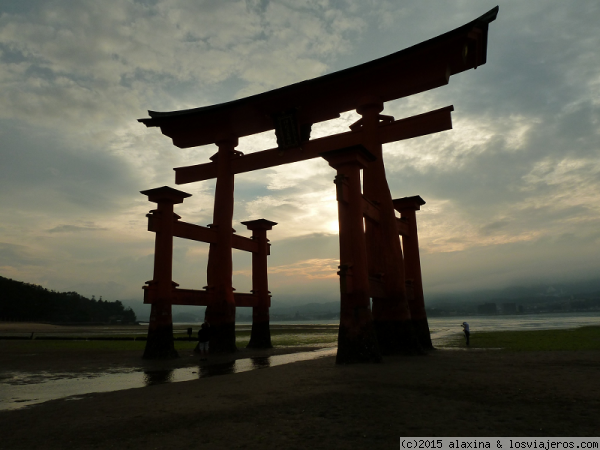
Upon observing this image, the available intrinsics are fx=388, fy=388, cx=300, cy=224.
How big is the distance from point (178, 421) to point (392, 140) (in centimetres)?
1106

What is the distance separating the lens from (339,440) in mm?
4004

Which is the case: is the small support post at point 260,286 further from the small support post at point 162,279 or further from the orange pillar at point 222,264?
the small support post at point 162,279

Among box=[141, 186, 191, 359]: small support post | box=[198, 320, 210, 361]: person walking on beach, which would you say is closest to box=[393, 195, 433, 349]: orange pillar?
box=[198, 320, 210, 361]: person walking on beach

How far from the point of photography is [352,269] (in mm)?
10508

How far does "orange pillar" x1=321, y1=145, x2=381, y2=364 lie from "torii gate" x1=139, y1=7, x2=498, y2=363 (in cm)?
3

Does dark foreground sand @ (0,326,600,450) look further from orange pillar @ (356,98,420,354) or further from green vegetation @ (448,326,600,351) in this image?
green vegetation @ (448,326,600,351)

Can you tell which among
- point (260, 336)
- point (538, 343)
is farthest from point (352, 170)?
point (538, 343)

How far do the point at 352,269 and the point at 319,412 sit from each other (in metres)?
5.69

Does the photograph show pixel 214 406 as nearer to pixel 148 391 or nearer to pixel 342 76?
pixel 148 391

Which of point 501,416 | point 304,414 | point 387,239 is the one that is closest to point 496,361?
point 387,239

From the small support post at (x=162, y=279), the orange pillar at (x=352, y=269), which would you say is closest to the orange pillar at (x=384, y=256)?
the orange pillar at (x=352, y=269)

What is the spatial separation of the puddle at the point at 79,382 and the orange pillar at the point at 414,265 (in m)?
6.31

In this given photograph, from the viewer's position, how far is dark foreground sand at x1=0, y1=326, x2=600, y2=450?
13.6 ft

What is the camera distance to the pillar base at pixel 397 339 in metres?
12.1
